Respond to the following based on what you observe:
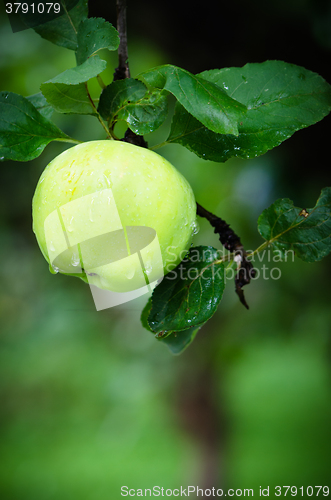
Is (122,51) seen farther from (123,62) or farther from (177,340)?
(177,340)

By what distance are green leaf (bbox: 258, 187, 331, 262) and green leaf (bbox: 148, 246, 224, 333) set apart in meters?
0.10

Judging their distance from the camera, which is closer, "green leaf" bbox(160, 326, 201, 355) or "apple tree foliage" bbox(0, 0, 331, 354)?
A: "apple tree foliage" bbox(0, 0, 331, 354)

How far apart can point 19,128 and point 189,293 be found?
0.87 feet

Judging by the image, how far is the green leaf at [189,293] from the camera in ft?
→ 1.27

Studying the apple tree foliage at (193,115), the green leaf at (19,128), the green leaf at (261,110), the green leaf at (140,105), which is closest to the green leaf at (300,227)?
the apple tree foliage at (193,115)

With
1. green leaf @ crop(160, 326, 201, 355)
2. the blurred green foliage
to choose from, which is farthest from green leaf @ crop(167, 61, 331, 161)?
the blurred green foliage

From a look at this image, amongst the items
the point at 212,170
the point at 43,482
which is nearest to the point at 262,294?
the point at 212,170

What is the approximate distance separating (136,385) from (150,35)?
139cm

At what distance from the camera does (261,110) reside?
16.0 inches

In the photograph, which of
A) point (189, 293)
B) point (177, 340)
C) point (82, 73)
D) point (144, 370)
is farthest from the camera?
point (144, 370)

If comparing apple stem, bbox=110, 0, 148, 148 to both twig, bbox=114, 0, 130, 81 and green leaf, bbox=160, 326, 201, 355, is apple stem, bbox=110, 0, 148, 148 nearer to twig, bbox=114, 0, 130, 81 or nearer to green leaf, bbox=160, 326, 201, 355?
twig, bbox=114, 0, 130, 81

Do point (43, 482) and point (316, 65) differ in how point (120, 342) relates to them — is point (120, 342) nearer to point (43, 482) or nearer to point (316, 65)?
point (43, 482)

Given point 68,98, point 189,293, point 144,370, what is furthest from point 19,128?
point 144,370

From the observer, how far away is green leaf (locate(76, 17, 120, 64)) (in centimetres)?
34
